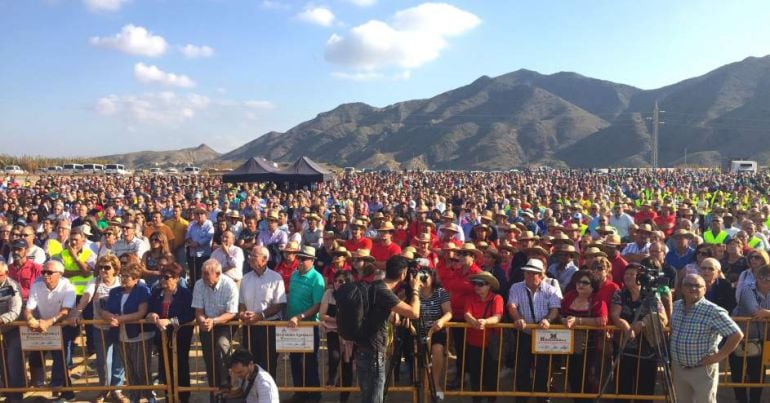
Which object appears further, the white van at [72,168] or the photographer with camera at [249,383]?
the white van at [72,168]

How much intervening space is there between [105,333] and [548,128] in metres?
130

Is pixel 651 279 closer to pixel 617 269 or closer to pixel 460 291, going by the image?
pixel 460 291

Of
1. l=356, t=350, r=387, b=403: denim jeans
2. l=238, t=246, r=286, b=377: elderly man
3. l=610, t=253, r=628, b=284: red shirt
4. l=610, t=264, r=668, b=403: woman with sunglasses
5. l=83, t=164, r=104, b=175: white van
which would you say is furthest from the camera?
l=83, t=164, r=104, b=175: white van

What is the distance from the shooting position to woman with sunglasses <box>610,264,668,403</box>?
15.0 ft

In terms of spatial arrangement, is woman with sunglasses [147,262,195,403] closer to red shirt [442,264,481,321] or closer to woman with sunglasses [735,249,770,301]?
red shirt [442,264,481,321]

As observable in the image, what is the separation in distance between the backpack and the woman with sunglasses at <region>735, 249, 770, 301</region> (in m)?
3.90

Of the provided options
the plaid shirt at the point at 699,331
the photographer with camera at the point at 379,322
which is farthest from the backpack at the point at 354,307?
the plaid shirt at the point at 699,331

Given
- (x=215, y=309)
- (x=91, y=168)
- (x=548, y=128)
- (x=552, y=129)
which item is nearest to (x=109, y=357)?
(x=215, y=309)

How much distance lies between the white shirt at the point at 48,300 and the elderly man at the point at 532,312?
4.43 meters

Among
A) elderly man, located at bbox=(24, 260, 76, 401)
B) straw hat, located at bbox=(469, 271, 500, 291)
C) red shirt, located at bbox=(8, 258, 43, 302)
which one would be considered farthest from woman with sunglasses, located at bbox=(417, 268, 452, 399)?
red shirt, located at bbox=(8, 258, 43, 302)

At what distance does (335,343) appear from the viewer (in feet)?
17.0

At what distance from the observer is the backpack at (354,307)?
3.88 m

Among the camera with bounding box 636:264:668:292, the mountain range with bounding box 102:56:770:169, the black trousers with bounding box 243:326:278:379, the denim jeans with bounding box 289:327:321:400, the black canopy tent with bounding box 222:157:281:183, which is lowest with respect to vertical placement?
the denim jeans with bounding box 289:327:321:400

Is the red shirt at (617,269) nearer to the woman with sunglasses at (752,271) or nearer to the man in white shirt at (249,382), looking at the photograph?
the woman with sunglasses at (752,271)
